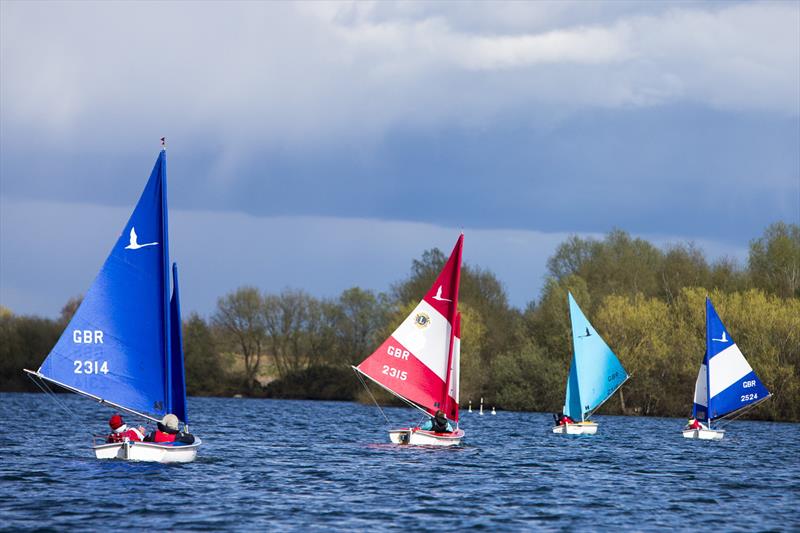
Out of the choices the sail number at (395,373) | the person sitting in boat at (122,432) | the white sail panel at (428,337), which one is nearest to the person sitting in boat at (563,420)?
the white sail panel at (428,337)

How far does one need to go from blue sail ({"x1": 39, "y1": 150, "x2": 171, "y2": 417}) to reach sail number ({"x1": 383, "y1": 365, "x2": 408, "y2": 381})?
40.3ft

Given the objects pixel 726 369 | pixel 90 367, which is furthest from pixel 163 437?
pixel 726 369

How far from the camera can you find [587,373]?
62.2m

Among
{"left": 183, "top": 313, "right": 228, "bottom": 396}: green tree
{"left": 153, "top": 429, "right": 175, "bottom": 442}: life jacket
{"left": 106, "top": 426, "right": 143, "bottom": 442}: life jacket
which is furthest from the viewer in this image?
{"left": 183, "top": 313, "right": 228, "bottom": 396}: green tree

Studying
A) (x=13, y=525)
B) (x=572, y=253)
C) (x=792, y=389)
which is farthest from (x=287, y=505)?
(x=572, y=253)

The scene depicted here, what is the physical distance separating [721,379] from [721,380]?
64 millimetres

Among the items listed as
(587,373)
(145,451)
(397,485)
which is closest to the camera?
(145,451)

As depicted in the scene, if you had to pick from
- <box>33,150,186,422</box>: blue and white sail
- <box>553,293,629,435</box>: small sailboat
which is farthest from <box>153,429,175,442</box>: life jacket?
<box>553,293,629,435</box>: small sailboat

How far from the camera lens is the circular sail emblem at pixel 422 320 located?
44531 mm

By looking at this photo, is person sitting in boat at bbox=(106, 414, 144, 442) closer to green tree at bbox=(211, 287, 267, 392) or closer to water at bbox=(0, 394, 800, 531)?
water at bbox=(0, 394, 800, 531)

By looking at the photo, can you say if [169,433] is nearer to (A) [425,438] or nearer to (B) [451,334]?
(A) [425,438]

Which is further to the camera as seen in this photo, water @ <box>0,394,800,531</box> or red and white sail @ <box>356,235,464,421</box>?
red and white sail @ <box>356,235,464,421</box>

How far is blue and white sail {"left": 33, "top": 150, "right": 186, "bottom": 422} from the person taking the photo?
108 ft

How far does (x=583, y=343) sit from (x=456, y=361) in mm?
19801
